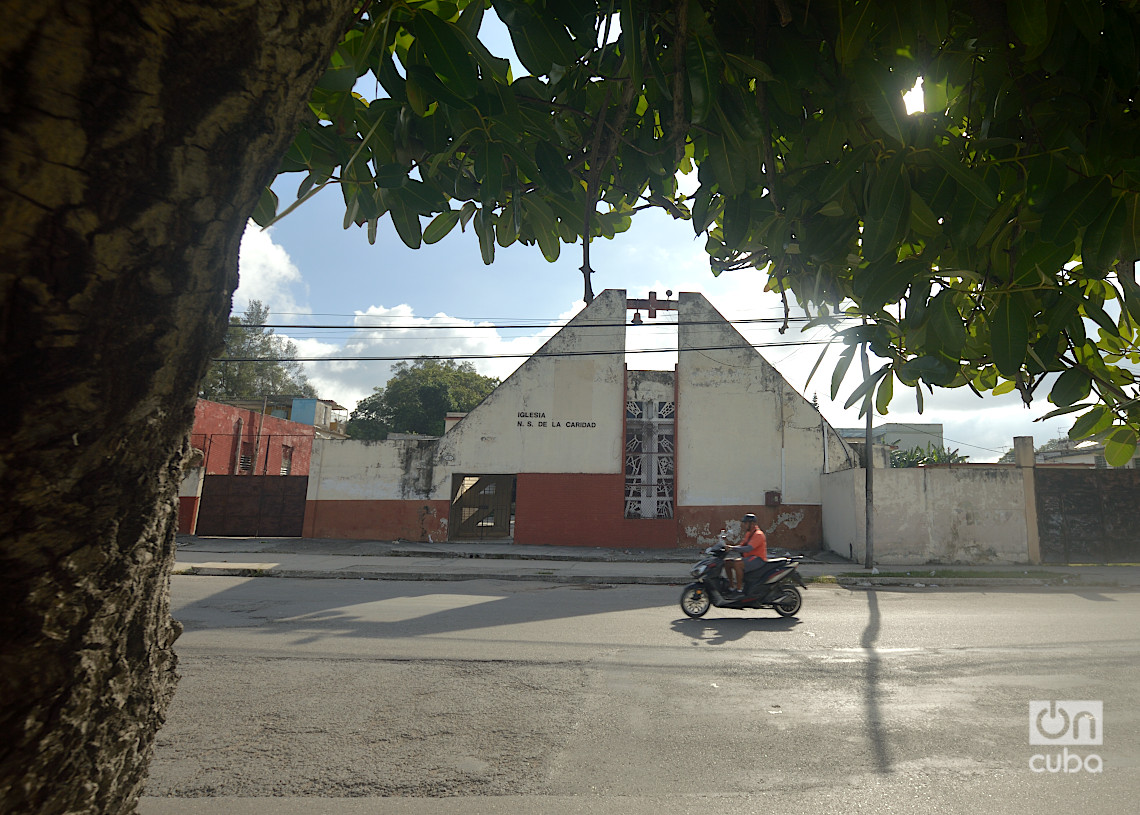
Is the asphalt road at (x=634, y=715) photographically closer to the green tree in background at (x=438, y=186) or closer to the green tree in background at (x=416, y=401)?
the green tree in background at (x=438, y=186)

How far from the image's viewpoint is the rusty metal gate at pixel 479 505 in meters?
20.1

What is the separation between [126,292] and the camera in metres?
0.77

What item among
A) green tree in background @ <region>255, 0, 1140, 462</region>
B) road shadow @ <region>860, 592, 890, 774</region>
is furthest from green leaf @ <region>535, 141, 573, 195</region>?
road shadow @ <region>860, 592, 890, 774</region>

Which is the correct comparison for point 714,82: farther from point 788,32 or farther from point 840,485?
point 840,485

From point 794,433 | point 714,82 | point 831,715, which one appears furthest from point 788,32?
point 794,433

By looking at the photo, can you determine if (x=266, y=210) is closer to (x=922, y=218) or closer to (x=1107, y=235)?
(x=922, y=218)

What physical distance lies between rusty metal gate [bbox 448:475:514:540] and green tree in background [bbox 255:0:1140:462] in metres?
17.9

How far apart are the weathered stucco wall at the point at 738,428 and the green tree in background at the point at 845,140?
16556 millimetres

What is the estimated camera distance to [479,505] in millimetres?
22953

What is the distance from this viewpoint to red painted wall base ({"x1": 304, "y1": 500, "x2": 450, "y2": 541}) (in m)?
19.2

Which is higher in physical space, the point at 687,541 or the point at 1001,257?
the point at 1001,257

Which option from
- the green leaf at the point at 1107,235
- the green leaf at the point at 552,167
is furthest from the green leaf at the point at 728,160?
the green leaf at the point at 1107,235

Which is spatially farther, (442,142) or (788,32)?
(442,142)

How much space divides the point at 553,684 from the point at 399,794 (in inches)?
77.1
